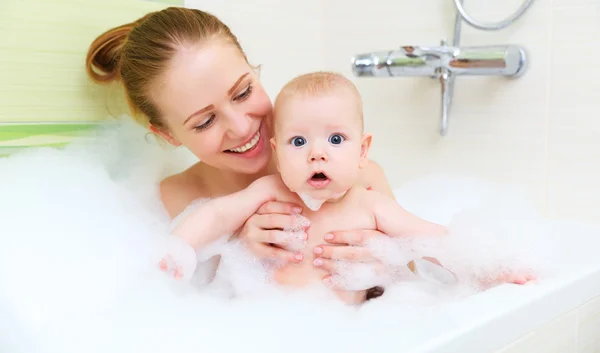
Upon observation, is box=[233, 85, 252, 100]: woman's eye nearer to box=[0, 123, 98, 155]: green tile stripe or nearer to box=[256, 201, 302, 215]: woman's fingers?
box=[256, 201, 302, 215]: woman's fingers

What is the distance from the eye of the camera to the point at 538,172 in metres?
1.65

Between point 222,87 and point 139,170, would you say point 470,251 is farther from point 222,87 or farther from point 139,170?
point 139,170

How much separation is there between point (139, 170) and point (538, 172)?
3.37 feet

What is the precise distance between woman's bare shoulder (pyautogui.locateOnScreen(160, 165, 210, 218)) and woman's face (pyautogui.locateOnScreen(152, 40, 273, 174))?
15cm

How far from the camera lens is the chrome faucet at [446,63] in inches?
61.7

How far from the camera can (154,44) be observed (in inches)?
50.1

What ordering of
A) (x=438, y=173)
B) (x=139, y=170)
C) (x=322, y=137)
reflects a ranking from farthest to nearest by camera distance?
(x=438, y=173) < (x=139, y=170) < (x=322, y=137)

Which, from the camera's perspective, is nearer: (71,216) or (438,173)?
(71,216)

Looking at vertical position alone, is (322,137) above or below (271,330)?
above

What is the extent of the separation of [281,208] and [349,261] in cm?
17

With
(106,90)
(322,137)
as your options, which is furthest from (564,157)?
(106,90)

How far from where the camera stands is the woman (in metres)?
1.24

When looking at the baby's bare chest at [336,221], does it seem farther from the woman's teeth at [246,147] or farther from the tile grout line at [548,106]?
the tile grout line at [548,106]

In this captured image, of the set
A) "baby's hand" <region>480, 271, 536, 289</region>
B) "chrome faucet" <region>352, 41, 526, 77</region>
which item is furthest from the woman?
"chrome faucet" <region>352, 41, 526, 77</region>
